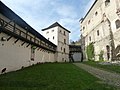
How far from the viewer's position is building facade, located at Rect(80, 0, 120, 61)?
2431cm

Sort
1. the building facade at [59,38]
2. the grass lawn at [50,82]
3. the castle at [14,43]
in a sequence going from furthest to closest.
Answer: the building facade at [59,38] < the castle at [14,43] < the grass lawn at [50,82]

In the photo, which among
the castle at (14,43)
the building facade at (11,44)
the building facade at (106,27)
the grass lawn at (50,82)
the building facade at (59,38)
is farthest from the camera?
the building facade at (59,38)

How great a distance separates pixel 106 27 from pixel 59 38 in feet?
60.3

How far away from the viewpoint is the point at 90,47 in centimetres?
3472

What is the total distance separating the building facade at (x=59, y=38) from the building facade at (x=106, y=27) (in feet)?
33.0

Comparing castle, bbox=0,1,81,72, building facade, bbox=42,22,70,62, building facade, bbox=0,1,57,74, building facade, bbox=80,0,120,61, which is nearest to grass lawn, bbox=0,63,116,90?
building facade, bbox=0,1,57,74

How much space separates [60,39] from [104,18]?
1820 centimetres

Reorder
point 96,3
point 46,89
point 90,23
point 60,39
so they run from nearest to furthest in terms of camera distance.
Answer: point 46,89
point 96,3
point 90,23
point 60,39

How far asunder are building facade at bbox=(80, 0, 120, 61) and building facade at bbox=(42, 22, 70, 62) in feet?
33.0

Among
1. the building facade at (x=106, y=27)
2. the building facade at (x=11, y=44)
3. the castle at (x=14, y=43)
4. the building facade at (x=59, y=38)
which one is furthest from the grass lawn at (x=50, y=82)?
the building facade at (x=59, y=38)

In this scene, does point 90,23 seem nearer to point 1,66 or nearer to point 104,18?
point 104,18

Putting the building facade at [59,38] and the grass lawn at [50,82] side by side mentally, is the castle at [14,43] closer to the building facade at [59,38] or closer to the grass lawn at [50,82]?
the grass lawn at [50,82]

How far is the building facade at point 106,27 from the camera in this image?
2431 centimetres

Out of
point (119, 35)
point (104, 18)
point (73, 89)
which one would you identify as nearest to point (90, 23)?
point (104, 18)
